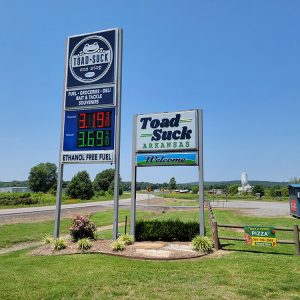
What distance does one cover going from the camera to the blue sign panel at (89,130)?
47.7ft

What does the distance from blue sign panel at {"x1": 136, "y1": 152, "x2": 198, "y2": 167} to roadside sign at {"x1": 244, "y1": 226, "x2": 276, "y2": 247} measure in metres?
3.68

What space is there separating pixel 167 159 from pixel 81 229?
16.5ft

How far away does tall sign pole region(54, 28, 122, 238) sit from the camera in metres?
14.6

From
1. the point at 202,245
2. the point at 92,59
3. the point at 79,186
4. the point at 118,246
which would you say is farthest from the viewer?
the point at 79,186

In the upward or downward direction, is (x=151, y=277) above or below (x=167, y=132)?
below

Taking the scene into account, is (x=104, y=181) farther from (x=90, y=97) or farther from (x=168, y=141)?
(x=168, y=141)

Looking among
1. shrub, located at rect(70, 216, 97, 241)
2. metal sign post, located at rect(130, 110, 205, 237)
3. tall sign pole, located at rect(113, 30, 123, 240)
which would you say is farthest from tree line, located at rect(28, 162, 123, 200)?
tall sign pole, located at rect(113, 30, 123, 240)

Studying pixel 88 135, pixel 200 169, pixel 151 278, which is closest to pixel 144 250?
pixel 151 278

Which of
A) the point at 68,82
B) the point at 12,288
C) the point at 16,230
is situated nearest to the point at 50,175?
the point at 16,230

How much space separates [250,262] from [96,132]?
849cm

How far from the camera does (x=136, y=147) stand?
605 inches

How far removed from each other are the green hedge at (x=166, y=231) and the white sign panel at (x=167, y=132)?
3.46 m

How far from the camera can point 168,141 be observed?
1470 centimetres

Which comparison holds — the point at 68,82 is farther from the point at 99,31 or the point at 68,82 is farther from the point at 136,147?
the point at 136,147
